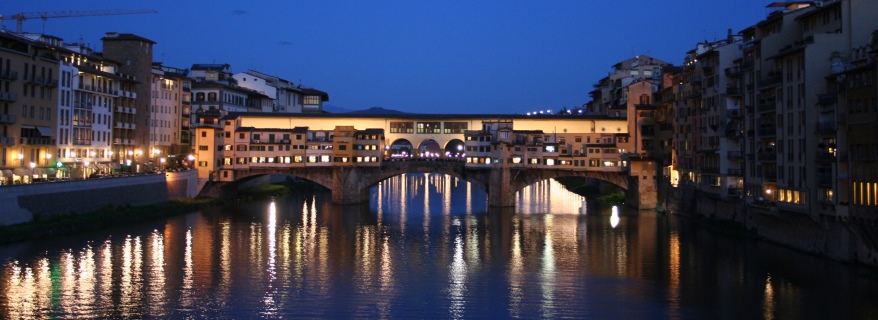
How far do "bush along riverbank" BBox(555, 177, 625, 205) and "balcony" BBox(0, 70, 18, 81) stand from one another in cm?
3511

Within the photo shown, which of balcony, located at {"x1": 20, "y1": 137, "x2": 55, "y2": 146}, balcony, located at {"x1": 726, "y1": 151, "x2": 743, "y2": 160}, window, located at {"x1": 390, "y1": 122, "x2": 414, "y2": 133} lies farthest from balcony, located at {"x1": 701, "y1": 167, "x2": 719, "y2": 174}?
balcony, located at {"x1": 20, "y1": 137, "x2": 55, "y2": 146}

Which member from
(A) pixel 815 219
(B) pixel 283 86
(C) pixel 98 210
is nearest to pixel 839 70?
(A) pixel 815 219

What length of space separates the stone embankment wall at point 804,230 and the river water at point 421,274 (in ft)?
1.72

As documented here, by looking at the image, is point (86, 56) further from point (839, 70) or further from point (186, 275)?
point (839, 70)

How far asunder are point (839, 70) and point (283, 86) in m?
60.6

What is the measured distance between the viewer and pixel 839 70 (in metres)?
27.2

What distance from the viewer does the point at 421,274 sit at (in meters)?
27.3

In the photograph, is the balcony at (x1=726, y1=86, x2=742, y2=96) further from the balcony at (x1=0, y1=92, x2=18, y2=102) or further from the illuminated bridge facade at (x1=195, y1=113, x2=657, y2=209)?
the balcony at (x1=0, y1=92, x2=18, y2=102)

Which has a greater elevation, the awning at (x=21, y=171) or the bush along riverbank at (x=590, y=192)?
the awning at (x=21, y=171)

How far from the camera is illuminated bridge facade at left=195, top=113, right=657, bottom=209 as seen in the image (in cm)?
5125

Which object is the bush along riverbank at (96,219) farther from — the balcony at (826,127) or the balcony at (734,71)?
the balcony at (826,127)

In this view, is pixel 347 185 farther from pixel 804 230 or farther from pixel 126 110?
pixel 804 230

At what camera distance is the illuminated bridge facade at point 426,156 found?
51.2 metres

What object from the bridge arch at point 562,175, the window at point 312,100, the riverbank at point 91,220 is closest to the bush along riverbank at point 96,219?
the riverbank at point 91,220
